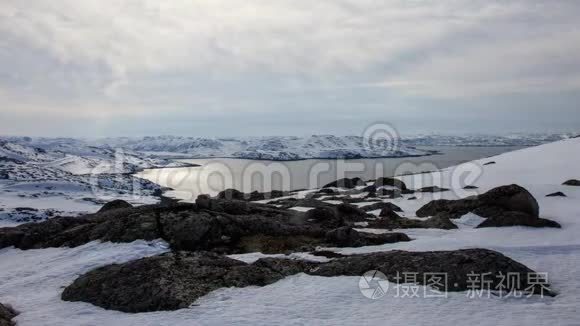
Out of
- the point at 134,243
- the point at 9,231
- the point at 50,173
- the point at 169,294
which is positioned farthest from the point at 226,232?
the point at 50,173

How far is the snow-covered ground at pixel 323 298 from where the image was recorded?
11.4 m

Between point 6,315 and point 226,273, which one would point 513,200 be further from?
point 6,315

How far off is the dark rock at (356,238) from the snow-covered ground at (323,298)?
0.78 meters

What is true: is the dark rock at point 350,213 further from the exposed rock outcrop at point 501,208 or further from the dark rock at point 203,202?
the dark rock at point 203,202

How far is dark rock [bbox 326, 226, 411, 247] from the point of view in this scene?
68.0 feet

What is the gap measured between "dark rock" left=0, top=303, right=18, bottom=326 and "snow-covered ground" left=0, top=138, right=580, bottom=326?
1.15 ft

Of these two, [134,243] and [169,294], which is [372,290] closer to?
[169,294]

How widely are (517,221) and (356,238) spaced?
1030cm

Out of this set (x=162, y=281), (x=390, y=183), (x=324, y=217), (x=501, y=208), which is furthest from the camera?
(x=390, y=183)

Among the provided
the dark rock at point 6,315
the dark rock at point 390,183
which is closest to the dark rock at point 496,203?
the dark rock at point 390,183

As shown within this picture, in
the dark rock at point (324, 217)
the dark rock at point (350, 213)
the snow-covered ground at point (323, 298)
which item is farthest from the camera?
the dark rock at point (350, 213)

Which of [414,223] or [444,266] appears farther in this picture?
[414,223]

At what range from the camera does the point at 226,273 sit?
15477 mm

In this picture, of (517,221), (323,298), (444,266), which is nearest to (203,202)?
(323,298)
